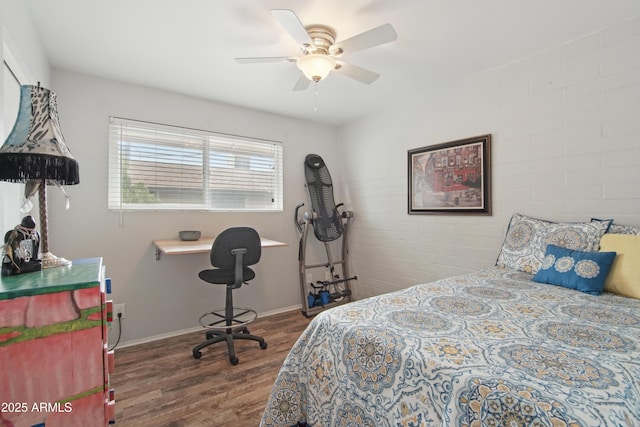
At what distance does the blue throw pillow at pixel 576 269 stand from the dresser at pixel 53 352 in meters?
2.24

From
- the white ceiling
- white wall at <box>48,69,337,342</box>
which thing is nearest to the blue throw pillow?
the white ceiling

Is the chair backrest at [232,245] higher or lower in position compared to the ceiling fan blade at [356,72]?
lower

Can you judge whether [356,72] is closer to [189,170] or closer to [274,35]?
[274,35]

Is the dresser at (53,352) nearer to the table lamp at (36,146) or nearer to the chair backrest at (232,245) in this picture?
the table lamp at (36,146)

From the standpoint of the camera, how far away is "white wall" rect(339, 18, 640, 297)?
186 cm

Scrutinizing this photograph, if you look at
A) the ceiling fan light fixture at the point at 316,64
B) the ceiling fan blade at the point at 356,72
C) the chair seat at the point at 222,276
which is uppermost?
the ceiling fan blade at the point at 356,72

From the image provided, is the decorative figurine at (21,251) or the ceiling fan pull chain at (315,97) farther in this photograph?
the ceiling fan pull chain at (315,97)

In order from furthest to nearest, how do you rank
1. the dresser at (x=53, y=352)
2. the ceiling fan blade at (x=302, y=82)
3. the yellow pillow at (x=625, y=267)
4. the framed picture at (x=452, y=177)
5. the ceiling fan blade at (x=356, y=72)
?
the framed picture at (x=452, y=177) → the ceiling fan blade at (x=302, y=82) → the ceiling fan blade at (x=356, y=72) → the yellow pillow at (x=625, y=267) → the dresser at (x=53, y=352)

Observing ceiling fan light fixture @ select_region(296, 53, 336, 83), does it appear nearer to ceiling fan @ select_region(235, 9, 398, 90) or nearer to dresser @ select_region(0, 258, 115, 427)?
ceiling fan @ select_region(235, 9, 398, 90)

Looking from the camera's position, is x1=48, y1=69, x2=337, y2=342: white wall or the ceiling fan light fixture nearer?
the ceiling fan light fixture

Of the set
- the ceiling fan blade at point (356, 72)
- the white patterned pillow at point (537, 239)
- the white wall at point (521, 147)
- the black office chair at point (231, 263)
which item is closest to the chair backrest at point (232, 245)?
the black office chair at point (231, 263)

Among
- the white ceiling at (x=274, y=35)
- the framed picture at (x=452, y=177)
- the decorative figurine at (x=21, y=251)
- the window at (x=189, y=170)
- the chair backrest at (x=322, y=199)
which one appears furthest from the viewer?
the chair backrest at (x=322, y=199)

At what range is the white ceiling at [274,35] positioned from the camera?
1682mm

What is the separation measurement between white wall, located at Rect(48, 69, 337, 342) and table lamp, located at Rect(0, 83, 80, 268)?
151cm
